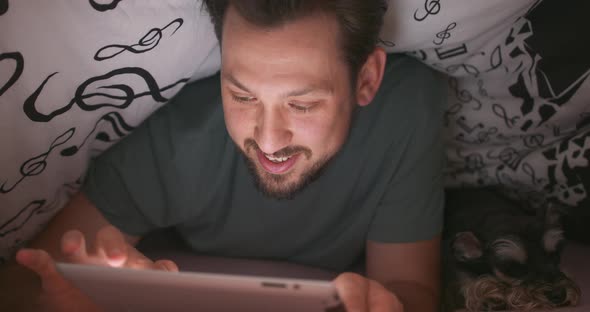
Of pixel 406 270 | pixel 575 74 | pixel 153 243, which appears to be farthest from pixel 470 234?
pixel 153 243

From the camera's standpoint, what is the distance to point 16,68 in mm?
795

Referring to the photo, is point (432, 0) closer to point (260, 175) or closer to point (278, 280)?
point (260, 175)

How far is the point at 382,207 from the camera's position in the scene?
106 centimetres

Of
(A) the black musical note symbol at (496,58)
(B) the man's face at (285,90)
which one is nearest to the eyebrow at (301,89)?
(B) the man's face at (285,90)

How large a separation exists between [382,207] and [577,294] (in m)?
0.40

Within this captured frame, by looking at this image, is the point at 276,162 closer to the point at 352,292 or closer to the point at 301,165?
the point at 301,165

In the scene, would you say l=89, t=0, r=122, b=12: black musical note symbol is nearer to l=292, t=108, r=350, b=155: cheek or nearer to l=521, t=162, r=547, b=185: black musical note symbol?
l=292, t=108, r=350, b=155: cheek

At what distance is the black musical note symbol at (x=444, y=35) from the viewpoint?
958mm

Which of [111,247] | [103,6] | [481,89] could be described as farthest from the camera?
[481,89]

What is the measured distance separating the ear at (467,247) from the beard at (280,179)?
35 centimetres

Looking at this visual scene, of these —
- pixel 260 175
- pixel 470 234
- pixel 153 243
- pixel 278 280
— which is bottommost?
pixel 153 243

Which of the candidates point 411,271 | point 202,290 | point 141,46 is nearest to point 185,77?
point 141,46

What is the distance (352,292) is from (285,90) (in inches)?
12.9

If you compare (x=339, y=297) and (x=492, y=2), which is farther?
(x=492, y=2)
